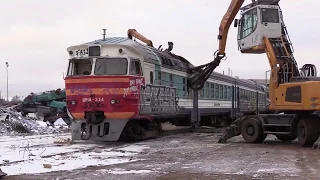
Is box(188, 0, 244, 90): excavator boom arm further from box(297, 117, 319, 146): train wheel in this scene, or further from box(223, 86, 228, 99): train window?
box(297, 117, 319, 146): train wheel

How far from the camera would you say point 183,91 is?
21172 mm

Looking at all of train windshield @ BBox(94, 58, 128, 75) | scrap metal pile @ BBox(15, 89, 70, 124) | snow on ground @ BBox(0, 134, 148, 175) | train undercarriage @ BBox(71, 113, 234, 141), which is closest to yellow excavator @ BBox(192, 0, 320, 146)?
train undercarriage @ BBox(71, 113, 234, 141)

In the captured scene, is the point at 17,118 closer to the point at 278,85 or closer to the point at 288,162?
the point at 278,85

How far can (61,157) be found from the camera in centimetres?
1221

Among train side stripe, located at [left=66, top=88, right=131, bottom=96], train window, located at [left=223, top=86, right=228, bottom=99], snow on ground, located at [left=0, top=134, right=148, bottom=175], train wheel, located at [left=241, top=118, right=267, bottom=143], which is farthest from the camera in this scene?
train window, located at [left=223, top=86, right=228, bottom=99]

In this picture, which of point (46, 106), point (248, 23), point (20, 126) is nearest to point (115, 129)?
point (248, 23)

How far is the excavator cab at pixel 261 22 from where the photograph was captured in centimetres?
1619

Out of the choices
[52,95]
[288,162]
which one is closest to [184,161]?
[288,162]

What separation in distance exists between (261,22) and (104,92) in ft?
19.4

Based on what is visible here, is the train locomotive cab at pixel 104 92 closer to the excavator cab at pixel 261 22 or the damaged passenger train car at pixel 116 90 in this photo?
the damaged passenger train car at pixel 116 90

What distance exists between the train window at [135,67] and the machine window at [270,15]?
461 centimetres

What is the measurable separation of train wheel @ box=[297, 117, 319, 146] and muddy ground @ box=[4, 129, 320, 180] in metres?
0.57

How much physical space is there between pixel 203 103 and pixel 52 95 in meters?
13.4

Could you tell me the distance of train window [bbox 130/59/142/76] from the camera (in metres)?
16.4
